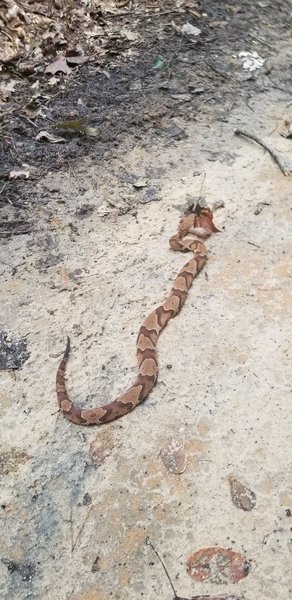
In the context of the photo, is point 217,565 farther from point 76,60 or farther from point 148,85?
point 76,60

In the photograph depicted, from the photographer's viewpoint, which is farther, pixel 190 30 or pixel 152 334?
pixel 190 30

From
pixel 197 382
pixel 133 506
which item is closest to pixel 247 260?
pixel 197 382

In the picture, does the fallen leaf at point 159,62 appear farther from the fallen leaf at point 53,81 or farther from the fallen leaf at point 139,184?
the fallen leaf at point 139,184

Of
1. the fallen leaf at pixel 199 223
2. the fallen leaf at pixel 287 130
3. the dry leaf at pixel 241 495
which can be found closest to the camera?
the dry leaf at pixel 241 495

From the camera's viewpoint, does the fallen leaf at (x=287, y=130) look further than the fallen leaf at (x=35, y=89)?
No

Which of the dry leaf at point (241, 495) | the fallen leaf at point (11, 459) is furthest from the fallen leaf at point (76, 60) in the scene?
the dry leaf at point (241, 495)

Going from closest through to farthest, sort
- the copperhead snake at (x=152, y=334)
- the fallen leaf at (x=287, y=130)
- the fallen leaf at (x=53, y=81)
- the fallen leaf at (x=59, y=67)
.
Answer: the copperhead snake at (x=152, y=334)
the fallen leaf at (x=287, y=130)
the fallen leaf at (x=53, y=81)
the fallen leaf at (x=59, y=67)

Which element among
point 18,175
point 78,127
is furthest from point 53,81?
point 18,175
